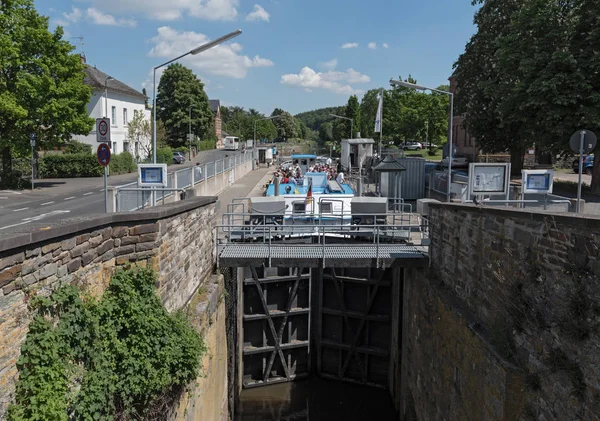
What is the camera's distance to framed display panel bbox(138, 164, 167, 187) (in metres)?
13.4

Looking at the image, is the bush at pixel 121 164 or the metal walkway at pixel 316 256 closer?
the metal walkway at pixel 316 256

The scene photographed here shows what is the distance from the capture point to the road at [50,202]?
18438 mm

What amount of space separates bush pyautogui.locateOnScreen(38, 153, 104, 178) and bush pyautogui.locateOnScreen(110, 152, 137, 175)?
219 cm

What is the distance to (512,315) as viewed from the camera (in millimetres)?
6816

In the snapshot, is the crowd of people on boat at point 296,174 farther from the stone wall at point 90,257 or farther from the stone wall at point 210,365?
the stone wall at point 90,257

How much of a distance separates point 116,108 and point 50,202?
1095 inches

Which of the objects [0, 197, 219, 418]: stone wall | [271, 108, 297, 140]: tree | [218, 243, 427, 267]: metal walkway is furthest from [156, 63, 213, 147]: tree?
[271, 108, 297, 140]: tree

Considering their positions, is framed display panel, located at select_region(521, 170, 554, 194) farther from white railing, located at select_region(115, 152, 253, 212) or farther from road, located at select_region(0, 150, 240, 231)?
road, located at select_region(0, 150, 240, 231)

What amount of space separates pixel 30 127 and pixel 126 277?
24708mm


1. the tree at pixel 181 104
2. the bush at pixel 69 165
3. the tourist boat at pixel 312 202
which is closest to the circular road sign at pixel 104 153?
the tourist boat at pixel 312 202

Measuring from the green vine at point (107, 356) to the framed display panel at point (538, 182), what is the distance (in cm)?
1028

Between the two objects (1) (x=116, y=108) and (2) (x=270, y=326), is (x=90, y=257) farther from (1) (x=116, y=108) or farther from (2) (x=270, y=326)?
(1) (x=116, y=108)

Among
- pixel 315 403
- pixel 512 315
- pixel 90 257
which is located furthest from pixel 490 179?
pixel 90 257

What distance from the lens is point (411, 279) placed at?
40.7 feet
